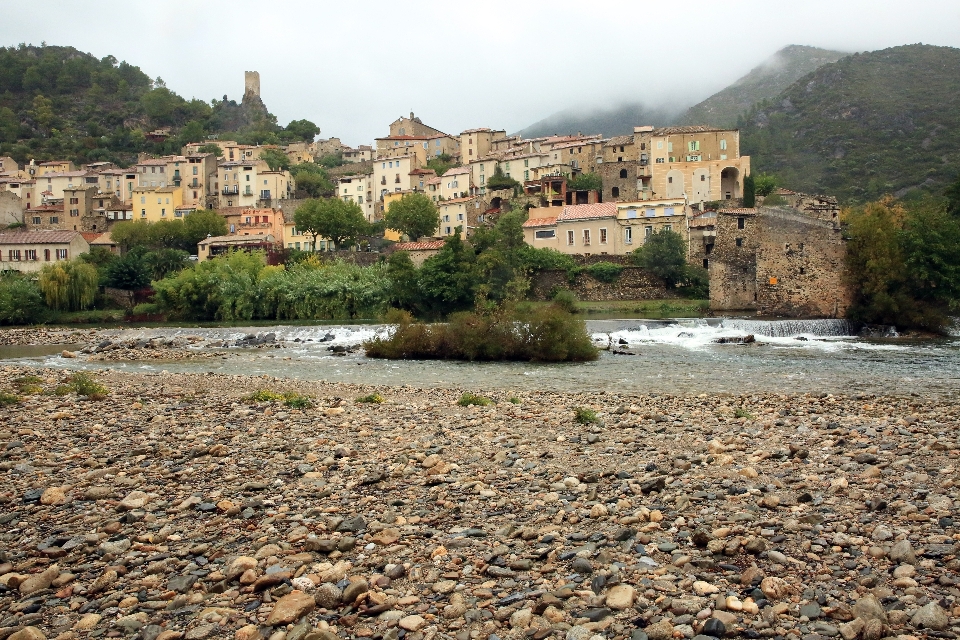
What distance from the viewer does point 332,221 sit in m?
64.9

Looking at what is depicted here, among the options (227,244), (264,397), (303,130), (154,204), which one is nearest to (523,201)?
(227,244)

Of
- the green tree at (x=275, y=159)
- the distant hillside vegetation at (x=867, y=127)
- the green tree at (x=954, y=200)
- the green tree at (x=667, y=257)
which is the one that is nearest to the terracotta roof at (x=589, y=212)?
the green tree at (x=667, y=257)

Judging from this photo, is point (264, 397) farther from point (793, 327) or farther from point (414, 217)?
point (414, 217)

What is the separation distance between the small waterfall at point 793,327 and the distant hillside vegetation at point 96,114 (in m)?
98.2

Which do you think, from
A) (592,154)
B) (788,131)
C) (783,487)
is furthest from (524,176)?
(783,487)

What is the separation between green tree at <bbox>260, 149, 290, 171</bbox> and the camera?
335ft

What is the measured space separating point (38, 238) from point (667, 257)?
161 ft

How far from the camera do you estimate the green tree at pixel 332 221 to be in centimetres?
6506

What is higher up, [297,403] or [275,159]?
[275,159]

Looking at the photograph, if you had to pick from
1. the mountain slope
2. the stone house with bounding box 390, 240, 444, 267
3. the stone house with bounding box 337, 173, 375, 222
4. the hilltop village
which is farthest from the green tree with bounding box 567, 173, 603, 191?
the mountain slope

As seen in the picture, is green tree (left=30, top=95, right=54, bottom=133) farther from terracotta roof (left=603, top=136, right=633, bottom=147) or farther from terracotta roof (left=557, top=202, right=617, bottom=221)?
terracotta roof (left=557, top=202, right=617, bottom=221)

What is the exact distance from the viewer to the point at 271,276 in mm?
48125

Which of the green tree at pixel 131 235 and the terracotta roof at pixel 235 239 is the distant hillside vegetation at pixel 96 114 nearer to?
the green tree at pixel 131 235

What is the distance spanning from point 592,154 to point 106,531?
68247 millimetres
